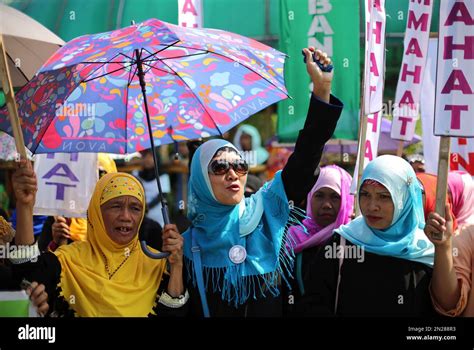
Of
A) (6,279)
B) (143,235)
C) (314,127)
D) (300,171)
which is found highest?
(314,127)

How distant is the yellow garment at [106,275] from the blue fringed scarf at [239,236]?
210 mm

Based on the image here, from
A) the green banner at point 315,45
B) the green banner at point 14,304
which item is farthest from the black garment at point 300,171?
the green banner at point 315,45

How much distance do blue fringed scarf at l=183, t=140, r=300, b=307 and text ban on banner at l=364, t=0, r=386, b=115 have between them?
1.19 meters

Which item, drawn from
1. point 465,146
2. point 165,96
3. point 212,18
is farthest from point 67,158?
point 212,18

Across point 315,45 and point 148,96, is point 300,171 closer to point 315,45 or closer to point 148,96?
point 148,96

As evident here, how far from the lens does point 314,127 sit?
381 centimetres

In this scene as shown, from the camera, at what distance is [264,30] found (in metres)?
11.5

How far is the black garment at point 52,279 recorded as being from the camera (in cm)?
373

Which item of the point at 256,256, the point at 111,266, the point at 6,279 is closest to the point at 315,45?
the point at 256,256

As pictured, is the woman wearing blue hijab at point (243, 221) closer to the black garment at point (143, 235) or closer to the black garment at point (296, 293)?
the black garment at point (296, 293)

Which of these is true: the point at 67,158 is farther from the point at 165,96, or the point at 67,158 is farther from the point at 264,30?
the point at 264,30

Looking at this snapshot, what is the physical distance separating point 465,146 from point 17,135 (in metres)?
3.02

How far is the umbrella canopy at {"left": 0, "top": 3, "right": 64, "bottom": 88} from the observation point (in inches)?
190

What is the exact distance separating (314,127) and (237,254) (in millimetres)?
664
